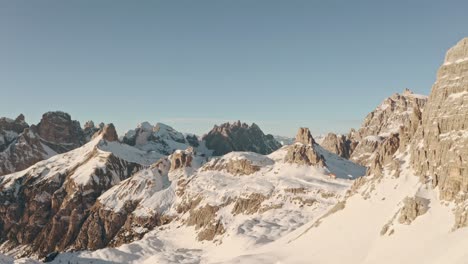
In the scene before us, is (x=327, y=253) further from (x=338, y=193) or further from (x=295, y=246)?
(x=338, y=193)

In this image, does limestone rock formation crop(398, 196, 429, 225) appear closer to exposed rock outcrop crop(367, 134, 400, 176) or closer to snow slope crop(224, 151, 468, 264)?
snow slope crop(224, 151, 468, 264)

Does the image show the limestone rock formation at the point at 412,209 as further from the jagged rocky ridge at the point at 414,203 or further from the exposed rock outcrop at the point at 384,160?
the exposed rock outcrop at the point at 384,160

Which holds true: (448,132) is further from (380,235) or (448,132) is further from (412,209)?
(380,235)

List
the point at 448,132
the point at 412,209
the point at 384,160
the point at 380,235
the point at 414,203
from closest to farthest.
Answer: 1. the point at 412,209
2. the point at 414,203
3. the point at 380,235
4. the point at 448,132
5. the point at 384,160

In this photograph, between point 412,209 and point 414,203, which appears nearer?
point 412,209

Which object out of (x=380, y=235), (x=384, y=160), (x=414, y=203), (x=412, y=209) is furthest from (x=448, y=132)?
(x=384, y=160)

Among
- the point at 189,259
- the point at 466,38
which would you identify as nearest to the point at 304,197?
the point at 189,259

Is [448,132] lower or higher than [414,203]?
higher

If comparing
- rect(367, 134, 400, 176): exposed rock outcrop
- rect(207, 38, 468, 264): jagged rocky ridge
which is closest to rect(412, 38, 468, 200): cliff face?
rect(207, 38, 468, 264): jagged rocky ridge

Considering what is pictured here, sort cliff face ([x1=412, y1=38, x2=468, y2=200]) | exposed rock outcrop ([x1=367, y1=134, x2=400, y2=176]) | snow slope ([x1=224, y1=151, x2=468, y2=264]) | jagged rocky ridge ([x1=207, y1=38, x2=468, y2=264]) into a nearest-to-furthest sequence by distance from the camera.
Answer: snow slope ([x1=224, y1=151, x2=468, y2=264])
jagged rocky ridge ([x1=207, y1=38, x2=468, y2=264])
cliff face ([x1=412, y1=38, x2=468, y2=200])
exposed rock outcrop ([x1=367, y1=134, x2=400, y2=176])

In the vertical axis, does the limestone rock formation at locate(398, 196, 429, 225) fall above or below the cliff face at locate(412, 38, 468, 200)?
below
